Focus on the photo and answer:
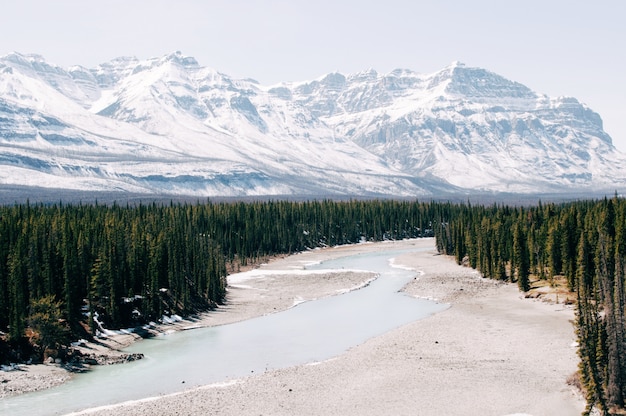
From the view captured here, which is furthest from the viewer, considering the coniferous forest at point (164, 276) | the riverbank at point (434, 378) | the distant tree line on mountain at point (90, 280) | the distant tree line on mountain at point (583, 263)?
the distant tree line on mountain at point (90, 280)

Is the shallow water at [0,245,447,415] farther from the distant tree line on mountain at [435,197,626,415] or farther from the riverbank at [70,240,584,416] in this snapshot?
the distant tree line on mountain at [435,197,626,415]

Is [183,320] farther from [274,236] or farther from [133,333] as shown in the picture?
[274,236]

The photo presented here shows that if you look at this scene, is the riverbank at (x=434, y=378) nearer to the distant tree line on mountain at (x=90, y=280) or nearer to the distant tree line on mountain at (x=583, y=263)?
the distant tree line on mountain at (x=583, y=263)

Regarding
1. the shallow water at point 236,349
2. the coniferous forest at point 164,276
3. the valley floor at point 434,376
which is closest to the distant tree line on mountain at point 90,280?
the coniferous forest at point 164,276

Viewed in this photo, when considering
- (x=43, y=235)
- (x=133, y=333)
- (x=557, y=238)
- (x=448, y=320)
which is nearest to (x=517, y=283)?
(x=557, y=238)

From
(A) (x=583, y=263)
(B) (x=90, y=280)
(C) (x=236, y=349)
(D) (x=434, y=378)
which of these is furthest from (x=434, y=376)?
(A) (x=583, y=263)

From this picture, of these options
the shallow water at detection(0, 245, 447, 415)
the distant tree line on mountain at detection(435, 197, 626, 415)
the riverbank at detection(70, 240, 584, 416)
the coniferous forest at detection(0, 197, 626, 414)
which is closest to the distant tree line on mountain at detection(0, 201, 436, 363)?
the coniferous forest at detection(0, 197, 626, 414)
